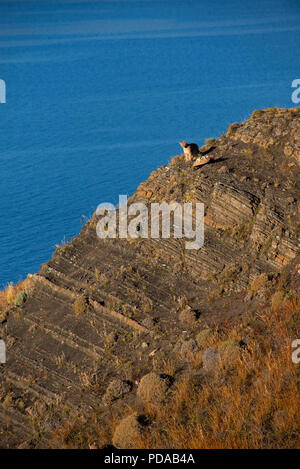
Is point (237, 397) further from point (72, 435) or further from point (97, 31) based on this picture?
Answer: point (97, 31)

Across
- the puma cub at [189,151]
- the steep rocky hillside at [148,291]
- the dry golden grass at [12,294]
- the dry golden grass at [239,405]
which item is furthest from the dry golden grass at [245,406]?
the puma cub at [189,151]

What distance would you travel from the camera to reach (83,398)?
577 inches

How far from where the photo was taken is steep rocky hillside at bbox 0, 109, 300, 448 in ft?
49.0

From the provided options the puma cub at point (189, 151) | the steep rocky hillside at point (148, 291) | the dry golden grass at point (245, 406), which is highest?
the puma cub at point (189, 151)

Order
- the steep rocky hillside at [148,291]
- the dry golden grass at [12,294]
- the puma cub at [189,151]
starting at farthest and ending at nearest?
the puma cub at [189,151], the dry golden grass at [12,294], the steep rocky hillside at [148,291]

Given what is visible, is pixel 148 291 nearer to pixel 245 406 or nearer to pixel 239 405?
pixel 239 405

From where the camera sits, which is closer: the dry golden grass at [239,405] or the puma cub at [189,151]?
the dry golden grass at [239,405]

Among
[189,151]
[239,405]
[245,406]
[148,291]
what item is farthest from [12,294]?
[245,406]

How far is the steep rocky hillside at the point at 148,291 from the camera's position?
14930mm

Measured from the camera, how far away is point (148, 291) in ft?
57.2

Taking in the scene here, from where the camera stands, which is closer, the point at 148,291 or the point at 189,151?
the point at 148,291

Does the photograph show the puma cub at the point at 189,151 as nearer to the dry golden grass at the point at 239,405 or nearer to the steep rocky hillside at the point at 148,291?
the steep rocky hillside at the point at 148,291
